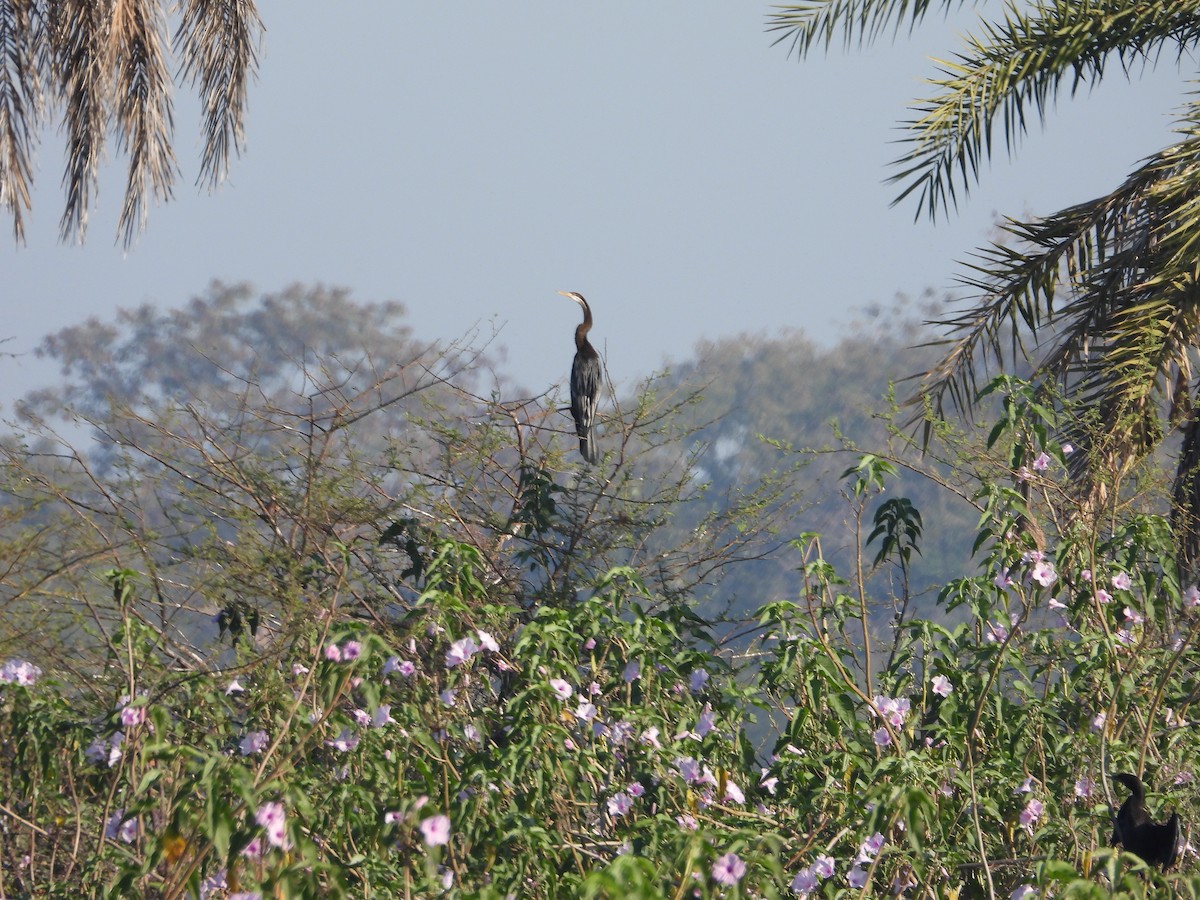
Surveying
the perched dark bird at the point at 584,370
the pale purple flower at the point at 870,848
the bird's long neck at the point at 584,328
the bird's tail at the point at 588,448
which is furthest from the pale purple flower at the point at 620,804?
the bird's long neck at the point at 584,328

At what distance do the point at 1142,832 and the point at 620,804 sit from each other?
120cm

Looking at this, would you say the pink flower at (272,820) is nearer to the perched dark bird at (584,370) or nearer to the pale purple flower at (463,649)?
the pale purple flower at (463,649)

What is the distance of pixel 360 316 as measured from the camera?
1876 inches

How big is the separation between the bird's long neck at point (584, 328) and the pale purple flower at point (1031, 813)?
5162mm

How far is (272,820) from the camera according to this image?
2.47m

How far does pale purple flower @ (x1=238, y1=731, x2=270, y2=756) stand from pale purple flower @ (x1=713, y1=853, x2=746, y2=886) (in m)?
1.55

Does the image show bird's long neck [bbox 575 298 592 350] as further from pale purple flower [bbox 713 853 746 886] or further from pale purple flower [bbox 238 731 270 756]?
pale purple flower [bbox 713 853 746 886]

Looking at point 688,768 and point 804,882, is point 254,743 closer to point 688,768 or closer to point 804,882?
point 688,768

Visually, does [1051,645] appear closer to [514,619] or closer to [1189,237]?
[514,619]

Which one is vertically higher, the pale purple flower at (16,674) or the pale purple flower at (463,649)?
the pale purple flower at (16,674)

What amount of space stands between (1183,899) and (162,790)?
2.38 m

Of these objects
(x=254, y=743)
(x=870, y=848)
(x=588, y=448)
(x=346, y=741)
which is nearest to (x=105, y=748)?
(x=254, y=743)

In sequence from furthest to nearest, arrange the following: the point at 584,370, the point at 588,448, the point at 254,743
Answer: the point at 584,370 → the point at 588,448 → the point at 254,743

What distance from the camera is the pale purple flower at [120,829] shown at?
11.0ft
